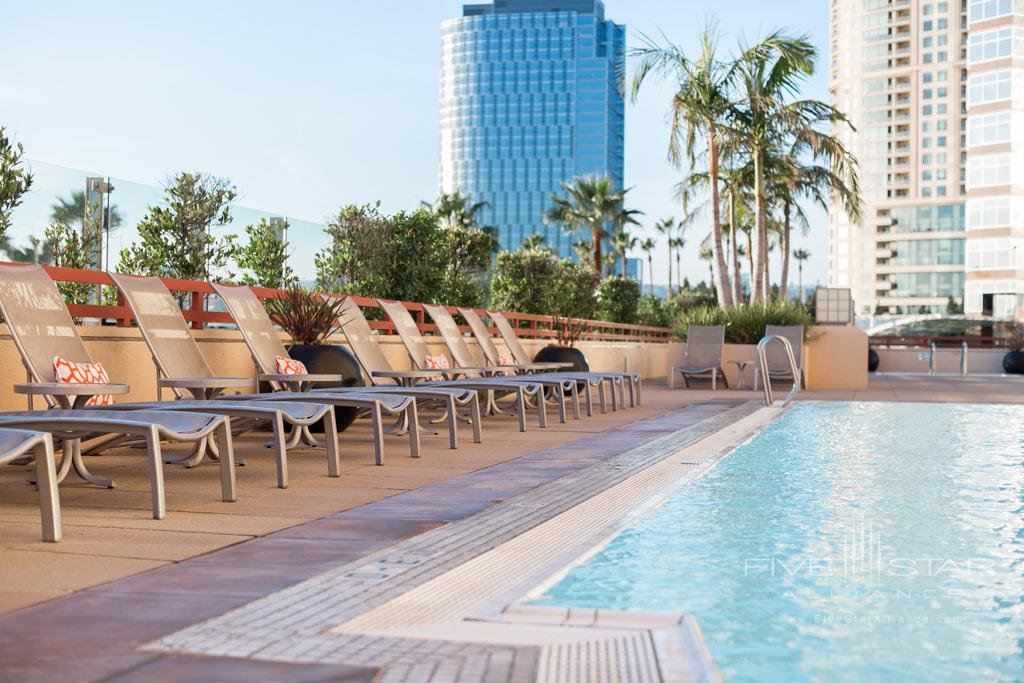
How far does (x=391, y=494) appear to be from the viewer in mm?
4543

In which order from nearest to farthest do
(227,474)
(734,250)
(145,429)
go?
(145,429) → (227,474) → (734,250)

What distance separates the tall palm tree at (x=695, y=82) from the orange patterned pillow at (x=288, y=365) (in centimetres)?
1319

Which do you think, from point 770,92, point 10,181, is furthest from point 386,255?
point 770,92

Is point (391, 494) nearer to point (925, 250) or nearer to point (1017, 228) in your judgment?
point (1017, 228)

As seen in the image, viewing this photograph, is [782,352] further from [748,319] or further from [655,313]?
[655,313]

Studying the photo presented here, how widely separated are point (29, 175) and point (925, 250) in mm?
91642

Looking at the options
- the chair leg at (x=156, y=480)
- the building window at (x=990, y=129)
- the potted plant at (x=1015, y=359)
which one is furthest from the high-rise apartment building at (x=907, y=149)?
the chair leg at (x=156, y=480)

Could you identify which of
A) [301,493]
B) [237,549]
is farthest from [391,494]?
[237,549]

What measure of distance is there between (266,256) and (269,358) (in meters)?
4.89

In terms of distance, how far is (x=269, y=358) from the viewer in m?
6.73

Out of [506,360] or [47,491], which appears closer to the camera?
[47,491]

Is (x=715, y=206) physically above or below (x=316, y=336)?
above

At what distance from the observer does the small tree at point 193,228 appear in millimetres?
10734

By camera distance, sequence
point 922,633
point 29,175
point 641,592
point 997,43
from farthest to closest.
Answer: point 997,43, point 29,175, point 641,592, point 922,633
